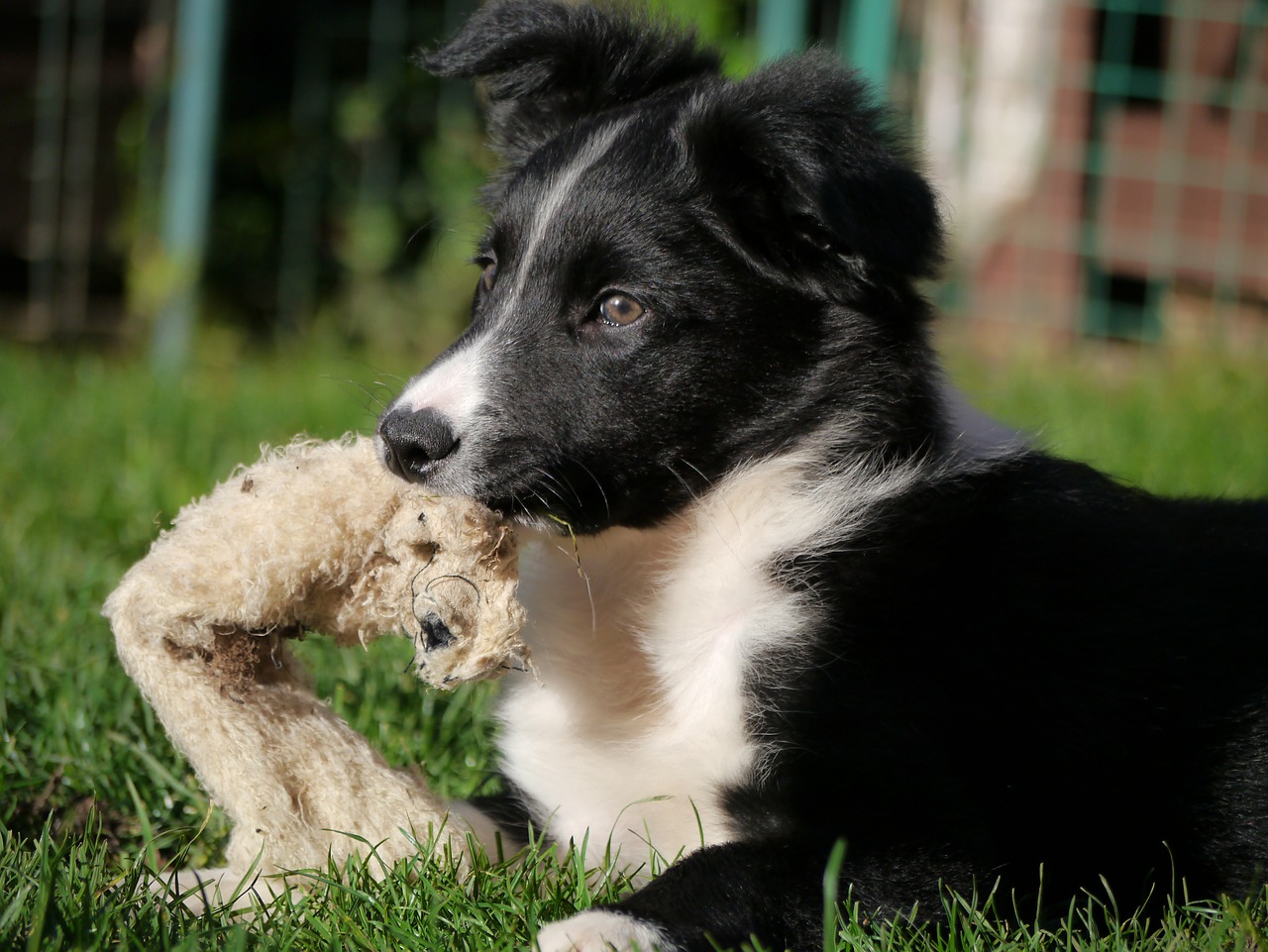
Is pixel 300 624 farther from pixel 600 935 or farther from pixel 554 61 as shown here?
pixel 554 61

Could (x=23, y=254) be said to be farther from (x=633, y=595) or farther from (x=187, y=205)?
(x=633, y=595)

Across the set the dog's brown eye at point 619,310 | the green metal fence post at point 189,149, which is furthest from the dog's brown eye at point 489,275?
the green metal fence post at point 189,149

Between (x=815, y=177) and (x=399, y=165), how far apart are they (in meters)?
6.46

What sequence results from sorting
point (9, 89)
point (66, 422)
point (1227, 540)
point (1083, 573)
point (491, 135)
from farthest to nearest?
point (9, 89), point (66, 422), point (491, 135), point (1227, 540), point (1083, 573)

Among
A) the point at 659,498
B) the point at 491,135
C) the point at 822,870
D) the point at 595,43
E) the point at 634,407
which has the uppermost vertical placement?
the point at 595,43

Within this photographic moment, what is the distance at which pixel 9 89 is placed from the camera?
7578mm

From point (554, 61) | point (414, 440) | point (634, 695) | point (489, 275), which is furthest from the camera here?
point (554, 61)

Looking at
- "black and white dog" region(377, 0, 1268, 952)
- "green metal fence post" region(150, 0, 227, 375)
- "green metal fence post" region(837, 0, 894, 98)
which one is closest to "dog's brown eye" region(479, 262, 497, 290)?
"black and white dog" region(377, 0, 1268, 952)

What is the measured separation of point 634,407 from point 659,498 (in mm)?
167

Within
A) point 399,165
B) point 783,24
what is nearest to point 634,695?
point 783,24

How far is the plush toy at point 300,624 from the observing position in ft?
6.65

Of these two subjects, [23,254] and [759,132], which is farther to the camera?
[23,254]

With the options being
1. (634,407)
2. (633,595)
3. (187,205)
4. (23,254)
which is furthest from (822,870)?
(23,254)

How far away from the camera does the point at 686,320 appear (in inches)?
93.5
